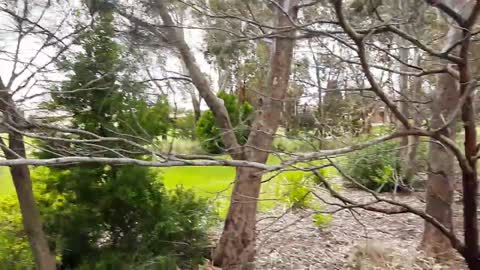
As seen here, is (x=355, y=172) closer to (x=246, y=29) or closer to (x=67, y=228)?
(x=246, y=29)

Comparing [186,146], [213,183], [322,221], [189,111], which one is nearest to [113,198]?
[186,146]

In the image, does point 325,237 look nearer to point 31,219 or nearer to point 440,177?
point 440,177

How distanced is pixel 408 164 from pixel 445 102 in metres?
1.44

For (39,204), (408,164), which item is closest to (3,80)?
(39,204)

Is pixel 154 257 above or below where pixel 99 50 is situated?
below

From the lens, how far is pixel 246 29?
4.66 metres

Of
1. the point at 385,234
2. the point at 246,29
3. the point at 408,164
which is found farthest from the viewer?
the point at 385,234

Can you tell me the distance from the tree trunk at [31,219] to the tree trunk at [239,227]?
5.41 feet

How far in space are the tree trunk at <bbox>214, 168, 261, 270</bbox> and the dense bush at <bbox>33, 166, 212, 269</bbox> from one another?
1.93 feet

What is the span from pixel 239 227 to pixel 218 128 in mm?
957

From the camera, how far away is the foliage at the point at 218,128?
4.32 m

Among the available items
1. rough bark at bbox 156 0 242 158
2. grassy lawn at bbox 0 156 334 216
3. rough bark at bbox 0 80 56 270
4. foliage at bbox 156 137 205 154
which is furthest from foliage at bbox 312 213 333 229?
rough bark at bbox 0 80 56 270

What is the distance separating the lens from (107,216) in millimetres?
4395

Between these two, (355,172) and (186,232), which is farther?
(355,172)
